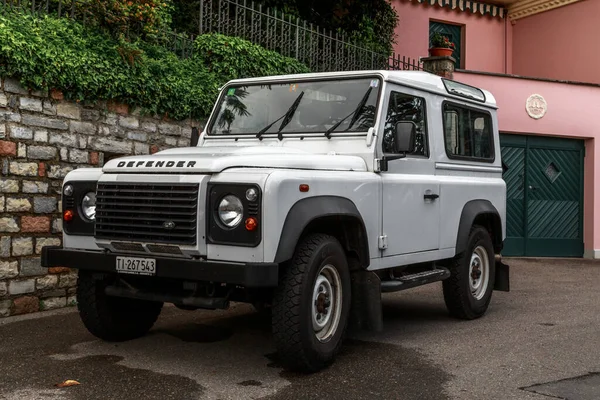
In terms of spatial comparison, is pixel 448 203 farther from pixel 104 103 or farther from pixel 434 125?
pixel 104 103

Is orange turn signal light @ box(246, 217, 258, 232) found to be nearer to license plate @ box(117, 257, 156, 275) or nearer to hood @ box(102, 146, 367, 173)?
hood @ box(102, 146, 367, 173)

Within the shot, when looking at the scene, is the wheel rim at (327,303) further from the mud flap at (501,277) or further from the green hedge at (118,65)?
the green hedge at (118,65)

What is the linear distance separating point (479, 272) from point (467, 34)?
11553 millimetres

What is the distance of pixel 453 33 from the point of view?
18.0 metres

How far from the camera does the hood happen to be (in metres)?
4.98

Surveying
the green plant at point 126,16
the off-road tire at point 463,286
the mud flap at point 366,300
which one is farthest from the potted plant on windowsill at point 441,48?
the mud flap at point 366,300

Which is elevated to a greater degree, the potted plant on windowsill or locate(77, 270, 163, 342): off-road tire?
the potted plant on windowsill

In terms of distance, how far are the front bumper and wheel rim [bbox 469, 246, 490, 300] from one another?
136 inches

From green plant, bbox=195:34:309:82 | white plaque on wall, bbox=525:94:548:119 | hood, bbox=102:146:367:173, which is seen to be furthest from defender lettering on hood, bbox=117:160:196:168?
white plaque on wall, bbox=525:94:548:119

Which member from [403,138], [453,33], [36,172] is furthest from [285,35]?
[453,33]

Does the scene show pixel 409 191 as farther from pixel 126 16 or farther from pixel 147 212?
pixel 126 16

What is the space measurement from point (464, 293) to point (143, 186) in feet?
11.5

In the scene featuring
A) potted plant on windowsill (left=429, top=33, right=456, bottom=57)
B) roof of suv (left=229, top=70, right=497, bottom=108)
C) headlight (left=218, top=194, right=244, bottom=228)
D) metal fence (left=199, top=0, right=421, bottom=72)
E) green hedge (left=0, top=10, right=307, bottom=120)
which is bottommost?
headlight (left=218, top=194, right=244, bottom=228)

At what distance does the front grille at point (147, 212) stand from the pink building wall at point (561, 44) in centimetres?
1372
